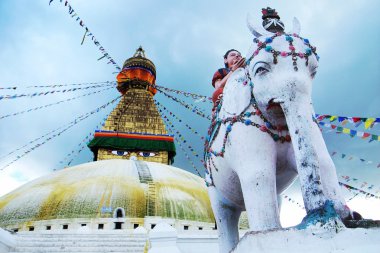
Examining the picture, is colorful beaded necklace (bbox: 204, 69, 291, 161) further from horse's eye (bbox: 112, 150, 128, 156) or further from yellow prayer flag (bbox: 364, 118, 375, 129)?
horse's eye (bbox: 112, 150, 128, 156)

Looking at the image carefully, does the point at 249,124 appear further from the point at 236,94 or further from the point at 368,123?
the point at 368,123

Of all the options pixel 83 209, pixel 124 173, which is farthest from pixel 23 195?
pixel 124 173

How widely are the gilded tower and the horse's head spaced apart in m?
19.9

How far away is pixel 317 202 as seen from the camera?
7.02 ft

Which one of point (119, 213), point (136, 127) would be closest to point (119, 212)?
point (119, 213)

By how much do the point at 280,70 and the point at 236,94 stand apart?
58 centimetres

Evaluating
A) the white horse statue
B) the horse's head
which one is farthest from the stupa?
the horse's head

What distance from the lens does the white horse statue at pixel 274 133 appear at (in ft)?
7.88

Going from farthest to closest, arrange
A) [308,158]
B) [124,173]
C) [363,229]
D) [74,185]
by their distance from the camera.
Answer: [124,173] → [74,185] → [308,158] → [363,229]

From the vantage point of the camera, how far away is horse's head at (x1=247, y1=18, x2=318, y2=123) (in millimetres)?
2604

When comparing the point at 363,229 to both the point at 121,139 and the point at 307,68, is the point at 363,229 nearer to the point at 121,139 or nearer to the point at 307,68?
the point at 307,68

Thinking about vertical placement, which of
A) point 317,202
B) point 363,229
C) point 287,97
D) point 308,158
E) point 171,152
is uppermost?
point 171,152

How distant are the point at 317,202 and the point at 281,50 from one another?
1255mm

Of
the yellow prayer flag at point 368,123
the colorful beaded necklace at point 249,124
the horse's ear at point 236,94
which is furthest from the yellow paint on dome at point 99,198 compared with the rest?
the horse's ear at point 236,94
